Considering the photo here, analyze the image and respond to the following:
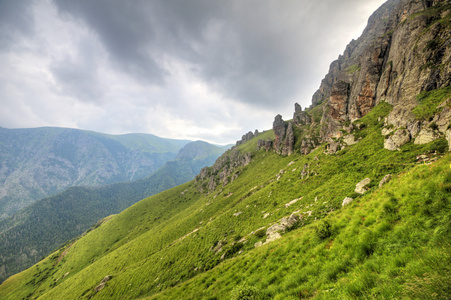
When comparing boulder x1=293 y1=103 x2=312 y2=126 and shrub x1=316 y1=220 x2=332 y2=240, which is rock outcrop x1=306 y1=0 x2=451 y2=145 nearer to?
shrub x1=316 y1=220 x2=332 y2=240

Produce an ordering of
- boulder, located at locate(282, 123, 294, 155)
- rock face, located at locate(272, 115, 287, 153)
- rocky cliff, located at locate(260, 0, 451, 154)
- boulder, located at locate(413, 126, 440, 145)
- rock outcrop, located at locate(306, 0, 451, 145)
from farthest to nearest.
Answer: rock face, located at locate(272, 115, 287, 153) → boulder, located at locate(282, 123, 294, 155) → rock outcrop, located at locate(306, 0, 451, 145) → rocky cliff, located at locate(260, 0, 451, 154) → boulder, located at locate(413, 126, 440, 145)

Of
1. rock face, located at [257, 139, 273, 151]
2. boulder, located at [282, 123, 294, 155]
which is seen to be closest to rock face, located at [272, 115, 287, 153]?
boulder, located at [282, 123, 294, 155]

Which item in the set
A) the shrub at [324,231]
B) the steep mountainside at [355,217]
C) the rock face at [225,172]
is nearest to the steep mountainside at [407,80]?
the steep mountainside at [355,217]

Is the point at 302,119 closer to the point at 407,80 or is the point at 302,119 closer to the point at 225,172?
the point at 407,80

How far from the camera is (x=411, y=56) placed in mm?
33281

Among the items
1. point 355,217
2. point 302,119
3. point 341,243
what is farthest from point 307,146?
point 341,243

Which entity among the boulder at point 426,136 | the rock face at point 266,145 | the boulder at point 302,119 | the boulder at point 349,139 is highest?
the boulder at point 302,119

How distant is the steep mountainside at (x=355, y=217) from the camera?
253 inches

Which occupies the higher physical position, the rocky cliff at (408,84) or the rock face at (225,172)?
the rocky cliff at (408,84)

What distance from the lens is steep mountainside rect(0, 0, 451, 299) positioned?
6.42 m

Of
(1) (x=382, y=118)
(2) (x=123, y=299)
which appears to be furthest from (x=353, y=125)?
(2) (x=123, y=299)

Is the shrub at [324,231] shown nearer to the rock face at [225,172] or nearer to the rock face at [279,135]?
the rock face at [279,135]

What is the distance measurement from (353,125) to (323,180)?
19871 mm

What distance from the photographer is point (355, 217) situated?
11.3 meters
